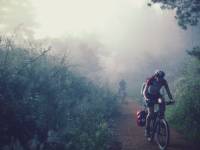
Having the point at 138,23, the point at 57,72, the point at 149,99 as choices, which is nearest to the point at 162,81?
the point at 149,99

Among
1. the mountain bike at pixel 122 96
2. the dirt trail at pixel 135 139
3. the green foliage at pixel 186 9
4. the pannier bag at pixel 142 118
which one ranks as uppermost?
the green foliage at pixel 186 9

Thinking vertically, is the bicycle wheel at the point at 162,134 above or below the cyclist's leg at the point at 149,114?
below

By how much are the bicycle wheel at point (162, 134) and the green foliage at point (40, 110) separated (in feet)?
5.11

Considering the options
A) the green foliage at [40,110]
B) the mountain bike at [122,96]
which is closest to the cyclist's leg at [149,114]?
the green foliage at [40,110]

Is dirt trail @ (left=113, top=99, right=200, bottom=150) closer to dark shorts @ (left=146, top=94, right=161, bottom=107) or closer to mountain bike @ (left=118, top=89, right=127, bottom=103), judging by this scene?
dark shorts @ (left=146, top=94, right=161, bottom=107)

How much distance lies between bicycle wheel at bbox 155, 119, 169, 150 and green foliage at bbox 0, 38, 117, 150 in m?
1.56

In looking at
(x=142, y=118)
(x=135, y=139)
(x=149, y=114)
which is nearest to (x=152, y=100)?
(x=149, y=114)

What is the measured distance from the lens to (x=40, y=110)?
8.67 metres

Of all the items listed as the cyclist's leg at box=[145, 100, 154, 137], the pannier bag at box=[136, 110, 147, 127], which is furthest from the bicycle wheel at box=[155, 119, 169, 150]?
the pannier bag at box=[136, 110, 147, 127]

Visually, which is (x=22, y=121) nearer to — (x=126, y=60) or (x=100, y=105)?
(x=100, y=105)

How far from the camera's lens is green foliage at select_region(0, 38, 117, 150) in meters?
7.29

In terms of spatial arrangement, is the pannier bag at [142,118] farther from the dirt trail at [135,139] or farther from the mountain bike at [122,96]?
the mountain bike at [122,96]

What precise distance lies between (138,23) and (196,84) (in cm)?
4396

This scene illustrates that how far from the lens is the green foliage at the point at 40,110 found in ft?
23.9
